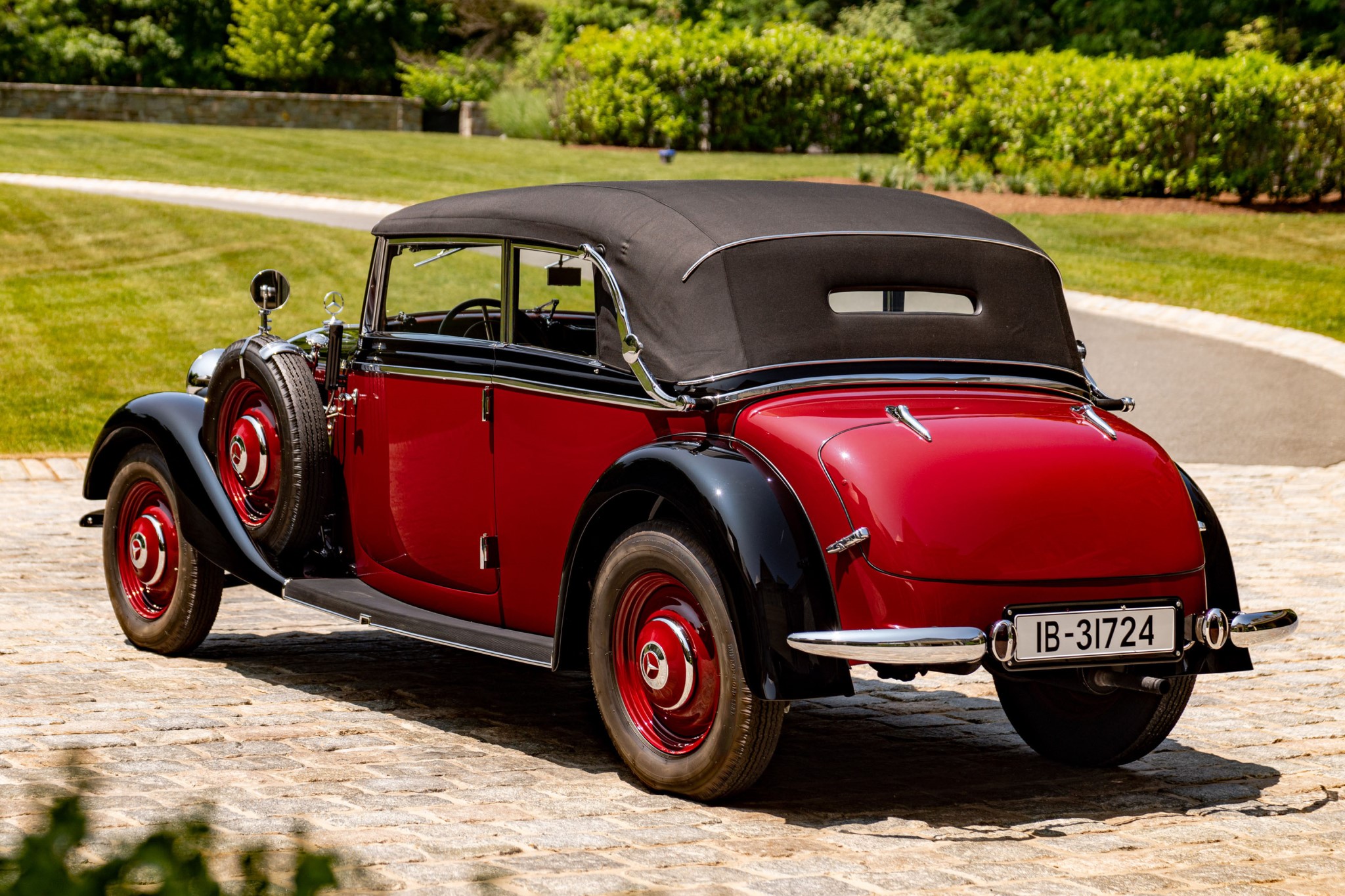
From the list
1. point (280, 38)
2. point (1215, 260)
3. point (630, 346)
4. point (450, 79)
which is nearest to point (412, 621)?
point (630, 346)

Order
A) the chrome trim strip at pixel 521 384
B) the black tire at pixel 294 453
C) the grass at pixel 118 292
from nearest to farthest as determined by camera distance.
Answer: the chrome trim strip at pixel 521 384, the black tire at pixel 294 453, the grass at pixel 118 292

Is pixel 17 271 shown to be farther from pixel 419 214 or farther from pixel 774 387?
pixel 774 387

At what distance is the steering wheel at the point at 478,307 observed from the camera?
19.0 ft

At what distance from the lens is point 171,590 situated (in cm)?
673

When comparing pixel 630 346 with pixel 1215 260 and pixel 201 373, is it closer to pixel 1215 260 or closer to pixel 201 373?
pixel 201 373

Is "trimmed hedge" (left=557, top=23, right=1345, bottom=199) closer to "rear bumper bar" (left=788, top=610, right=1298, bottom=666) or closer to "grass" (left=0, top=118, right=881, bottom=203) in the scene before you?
"grass" (left=0, top=118, right=881, bottom=203)

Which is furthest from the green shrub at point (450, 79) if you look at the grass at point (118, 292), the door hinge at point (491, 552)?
the door hinge at point (491, 552)

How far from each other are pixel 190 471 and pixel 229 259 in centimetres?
1347

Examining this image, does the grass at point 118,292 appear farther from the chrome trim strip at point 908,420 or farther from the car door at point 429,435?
the chrome trim strip at point 908,420

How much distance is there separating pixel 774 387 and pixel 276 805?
5.96 feet

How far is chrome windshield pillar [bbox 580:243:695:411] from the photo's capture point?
4.96m

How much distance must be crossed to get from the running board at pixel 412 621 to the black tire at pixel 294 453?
18cm

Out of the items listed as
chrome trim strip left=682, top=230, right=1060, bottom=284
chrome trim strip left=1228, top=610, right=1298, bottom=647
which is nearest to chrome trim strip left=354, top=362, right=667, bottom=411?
chrome trim strip left=682, top=230, right=1060, bottom=284

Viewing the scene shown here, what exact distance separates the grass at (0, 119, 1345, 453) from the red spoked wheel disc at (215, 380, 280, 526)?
5.95 m
